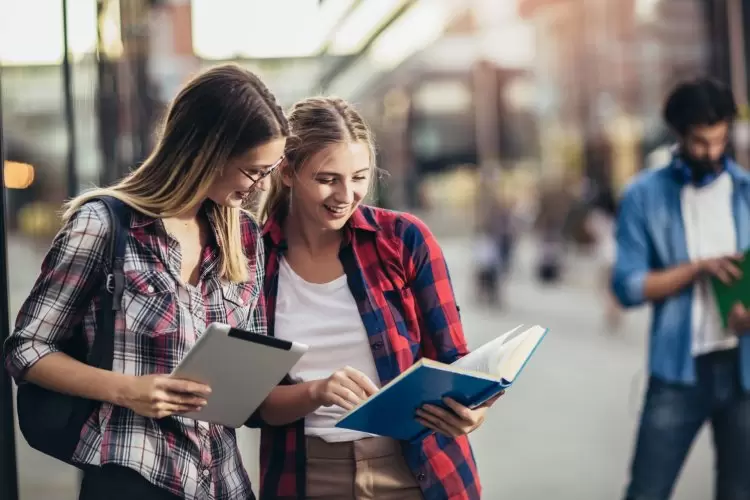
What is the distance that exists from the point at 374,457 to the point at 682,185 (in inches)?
65.4

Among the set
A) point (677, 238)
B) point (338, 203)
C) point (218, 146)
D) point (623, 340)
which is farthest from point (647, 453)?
point (623, 340)

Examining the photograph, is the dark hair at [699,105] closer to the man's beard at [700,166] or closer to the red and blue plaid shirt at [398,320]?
the man's beard at [700,166]

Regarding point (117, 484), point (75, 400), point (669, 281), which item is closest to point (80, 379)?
point (75, 400)

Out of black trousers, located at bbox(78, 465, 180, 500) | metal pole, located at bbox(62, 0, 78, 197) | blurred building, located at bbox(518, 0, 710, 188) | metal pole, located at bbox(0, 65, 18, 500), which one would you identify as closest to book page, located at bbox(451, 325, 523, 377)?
black trousers, located at bbox(78, 465, 180, 500)

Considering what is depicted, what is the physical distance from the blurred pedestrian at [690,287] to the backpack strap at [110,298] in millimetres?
1905

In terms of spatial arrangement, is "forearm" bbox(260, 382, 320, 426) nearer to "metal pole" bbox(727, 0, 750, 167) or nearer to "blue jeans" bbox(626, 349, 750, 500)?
"blue jeans" bbox(626, 349, 750, 500)

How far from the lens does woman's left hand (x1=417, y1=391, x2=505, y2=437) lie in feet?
6.04

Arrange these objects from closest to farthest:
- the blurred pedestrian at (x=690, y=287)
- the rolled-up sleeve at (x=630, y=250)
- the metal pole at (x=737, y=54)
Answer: the blurred pedestrian at (x=690, y=287)
the rolled-up sleeve at (x=630, y=250)
the metal pole at (x=737, y=54)

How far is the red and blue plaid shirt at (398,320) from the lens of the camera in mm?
2010

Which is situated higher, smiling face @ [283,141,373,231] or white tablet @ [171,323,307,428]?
smiling face @ [283,141,373,231]

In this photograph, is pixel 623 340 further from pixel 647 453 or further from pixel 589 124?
pixel 589 124

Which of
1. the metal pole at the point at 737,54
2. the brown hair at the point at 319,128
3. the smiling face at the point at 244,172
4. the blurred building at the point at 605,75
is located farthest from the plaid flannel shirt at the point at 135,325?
the blurred building at the point at 605,75

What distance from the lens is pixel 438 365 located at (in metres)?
1.67

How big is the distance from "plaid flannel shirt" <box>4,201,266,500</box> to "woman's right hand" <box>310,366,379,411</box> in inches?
8.5
